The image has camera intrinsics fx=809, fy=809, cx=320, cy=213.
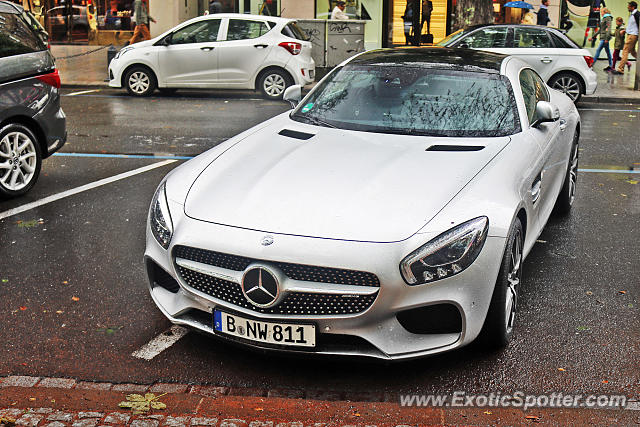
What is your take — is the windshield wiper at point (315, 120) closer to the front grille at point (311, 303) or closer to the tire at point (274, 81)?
the front grille at point (311, 303)

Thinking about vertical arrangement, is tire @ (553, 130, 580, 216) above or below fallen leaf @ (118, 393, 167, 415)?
above

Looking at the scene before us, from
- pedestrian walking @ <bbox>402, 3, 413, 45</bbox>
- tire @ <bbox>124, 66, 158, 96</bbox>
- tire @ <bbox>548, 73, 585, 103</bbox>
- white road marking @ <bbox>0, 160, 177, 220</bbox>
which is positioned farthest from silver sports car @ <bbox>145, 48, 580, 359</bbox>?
pedestrian walking @ <bbox>402, 3, 413, 45</bbox>

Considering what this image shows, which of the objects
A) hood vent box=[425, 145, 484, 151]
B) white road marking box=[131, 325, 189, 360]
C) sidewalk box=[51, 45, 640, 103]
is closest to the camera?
white road marking box=[131, 325, 189, 360]

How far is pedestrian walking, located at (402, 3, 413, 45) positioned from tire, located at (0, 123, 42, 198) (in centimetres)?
1979

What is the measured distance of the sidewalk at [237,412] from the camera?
12.0ft

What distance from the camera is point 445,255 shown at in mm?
3936

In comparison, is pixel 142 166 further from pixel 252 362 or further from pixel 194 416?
pixel 194 416

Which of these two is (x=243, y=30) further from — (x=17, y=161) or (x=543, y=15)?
(x=543, y=15)

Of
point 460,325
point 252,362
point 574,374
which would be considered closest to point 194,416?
point 252,362

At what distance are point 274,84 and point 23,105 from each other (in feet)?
29.2

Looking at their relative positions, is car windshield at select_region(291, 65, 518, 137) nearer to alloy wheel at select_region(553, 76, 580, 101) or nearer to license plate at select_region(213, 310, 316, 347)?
license plate at select_region(213, 310, 316, 347)

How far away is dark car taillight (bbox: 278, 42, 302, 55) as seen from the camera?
52.4ft

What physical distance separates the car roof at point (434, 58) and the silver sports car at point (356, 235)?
0.64 m

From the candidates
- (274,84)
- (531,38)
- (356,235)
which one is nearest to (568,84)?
(531,38)
